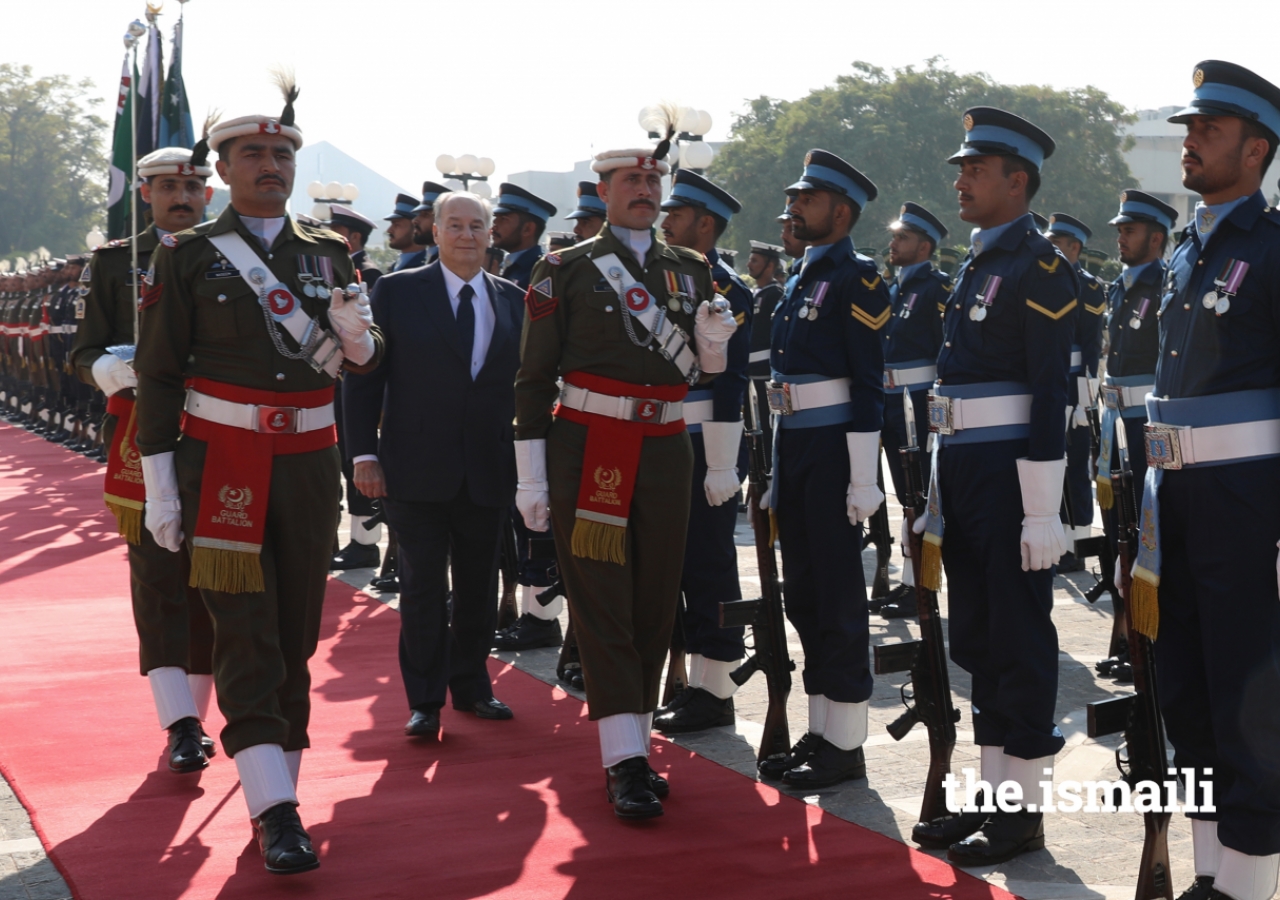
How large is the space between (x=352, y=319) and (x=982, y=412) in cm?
197

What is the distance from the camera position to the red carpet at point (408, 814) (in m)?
4.33

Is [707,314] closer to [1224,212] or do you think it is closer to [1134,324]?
[1224,212]

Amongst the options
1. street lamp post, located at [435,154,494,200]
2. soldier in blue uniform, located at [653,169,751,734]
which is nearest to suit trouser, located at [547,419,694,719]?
soldier in blue uniform, located at [653,169,751,734]

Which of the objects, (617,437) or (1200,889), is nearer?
(1200,889)

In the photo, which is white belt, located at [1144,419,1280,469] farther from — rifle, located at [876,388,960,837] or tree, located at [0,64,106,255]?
tree, located at [0,64,106,255]

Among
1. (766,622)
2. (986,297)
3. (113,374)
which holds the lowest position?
(766,622)

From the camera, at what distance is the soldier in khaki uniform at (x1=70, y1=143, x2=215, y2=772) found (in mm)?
5484

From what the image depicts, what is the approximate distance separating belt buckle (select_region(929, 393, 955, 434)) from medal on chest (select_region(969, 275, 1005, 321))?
0.28 metres

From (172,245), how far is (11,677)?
3373 mm

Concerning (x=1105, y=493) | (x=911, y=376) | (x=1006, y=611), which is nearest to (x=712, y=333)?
(x=1006, y=611)

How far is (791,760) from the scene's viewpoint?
533 centimetres

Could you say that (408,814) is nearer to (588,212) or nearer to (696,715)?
(696,715)

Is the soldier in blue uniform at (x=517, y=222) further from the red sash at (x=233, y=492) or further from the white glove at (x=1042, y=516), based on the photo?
the white glove at (x=1042, y=516)

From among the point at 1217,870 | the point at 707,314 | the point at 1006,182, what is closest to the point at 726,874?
the point at 1217,870
